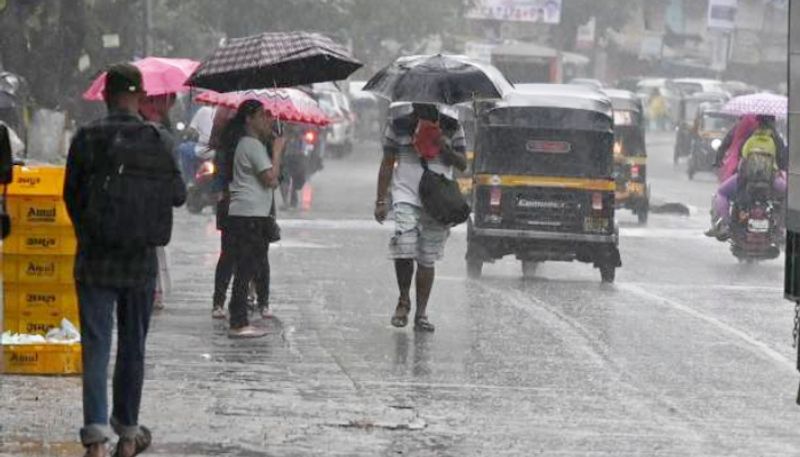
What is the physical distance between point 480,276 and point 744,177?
15.4ft

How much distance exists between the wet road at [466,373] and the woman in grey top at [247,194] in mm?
282

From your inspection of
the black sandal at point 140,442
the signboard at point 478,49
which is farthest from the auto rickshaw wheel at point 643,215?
the signboard at point 478,49

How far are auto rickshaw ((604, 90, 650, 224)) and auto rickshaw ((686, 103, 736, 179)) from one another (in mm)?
13375

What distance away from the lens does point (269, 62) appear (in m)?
13.6

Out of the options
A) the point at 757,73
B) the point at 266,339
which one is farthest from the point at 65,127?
the point at 757,73

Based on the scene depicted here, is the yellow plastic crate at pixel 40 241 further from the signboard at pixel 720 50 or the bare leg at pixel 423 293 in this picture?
the signboard at pixel 720 50

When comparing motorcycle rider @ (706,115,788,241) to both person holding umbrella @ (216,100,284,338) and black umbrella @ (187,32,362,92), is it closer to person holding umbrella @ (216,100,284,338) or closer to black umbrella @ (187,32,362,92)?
black umbrella @ (187,32,362,92)

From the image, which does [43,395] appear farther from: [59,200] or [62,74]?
[62,74]

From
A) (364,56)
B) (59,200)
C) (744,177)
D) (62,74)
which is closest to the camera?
(59,200)

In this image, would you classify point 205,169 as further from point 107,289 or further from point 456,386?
point 107,289

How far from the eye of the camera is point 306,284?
57.3 ft

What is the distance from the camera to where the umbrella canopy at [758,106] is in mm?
22984

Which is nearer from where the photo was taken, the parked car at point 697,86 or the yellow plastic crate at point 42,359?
the yellow plastic crate at point 42,359

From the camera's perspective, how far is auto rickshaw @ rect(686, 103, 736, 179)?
155ft
